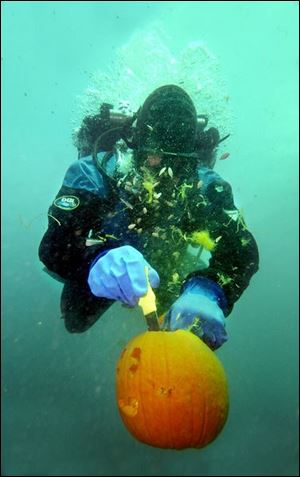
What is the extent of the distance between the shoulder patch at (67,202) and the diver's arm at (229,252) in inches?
45.2

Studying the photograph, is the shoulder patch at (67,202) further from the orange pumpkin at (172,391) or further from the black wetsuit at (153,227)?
the orange pumpkin at (172,391)

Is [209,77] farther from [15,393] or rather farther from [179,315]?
[15,393]

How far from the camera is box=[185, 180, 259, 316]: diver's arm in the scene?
10.7 ft

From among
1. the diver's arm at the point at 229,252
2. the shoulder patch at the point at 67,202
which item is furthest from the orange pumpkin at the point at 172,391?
the shoulder patch at the point at 67,202

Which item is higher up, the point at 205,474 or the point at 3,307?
the point at 3,307

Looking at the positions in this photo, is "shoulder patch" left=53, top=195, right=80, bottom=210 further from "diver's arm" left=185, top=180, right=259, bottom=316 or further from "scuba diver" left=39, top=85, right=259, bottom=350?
"diver's arm" left=185, top=180, right=259, bottom=316

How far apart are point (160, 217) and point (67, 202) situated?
2.76 ft

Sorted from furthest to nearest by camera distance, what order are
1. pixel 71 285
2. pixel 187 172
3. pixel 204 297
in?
1. pixel 71 285
2. pixel 187 172
3. pixel 204 297

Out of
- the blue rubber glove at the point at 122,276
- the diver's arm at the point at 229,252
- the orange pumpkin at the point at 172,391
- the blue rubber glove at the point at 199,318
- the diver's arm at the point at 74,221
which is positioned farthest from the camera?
the diver's arm at the point at 74,221

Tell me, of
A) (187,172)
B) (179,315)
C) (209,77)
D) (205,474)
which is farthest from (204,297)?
(205,474)

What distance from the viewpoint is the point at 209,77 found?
24.8 feet

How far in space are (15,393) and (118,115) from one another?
19190mm

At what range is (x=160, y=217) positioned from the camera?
3.25m

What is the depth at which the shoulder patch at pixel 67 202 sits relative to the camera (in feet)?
11.3
